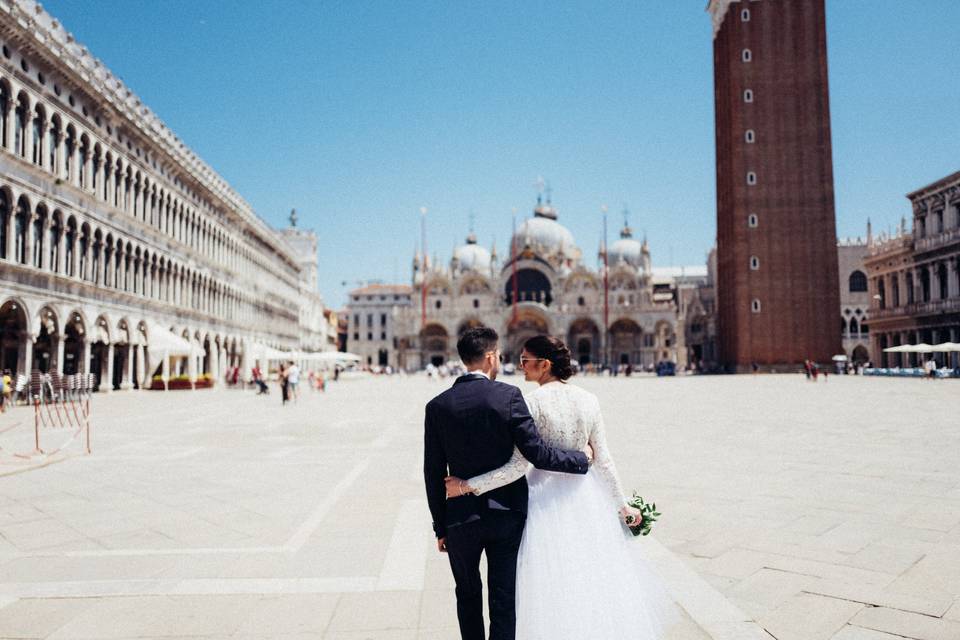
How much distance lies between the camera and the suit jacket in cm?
319

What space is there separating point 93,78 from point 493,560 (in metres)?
30.1

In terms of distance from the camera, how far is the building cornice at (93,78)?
22.3 m

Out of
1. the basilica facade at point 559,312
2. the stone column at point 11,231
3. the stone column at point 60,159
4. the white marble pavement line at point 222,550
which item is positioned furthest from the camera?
the basilica facade at point 559,312

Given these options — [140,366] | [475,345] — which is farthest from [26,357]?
[475,345]

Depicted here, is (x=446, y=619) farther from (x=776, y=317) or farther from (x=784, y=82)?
(x=784, y=82)

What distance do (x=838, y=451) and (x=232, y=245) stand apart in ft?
148

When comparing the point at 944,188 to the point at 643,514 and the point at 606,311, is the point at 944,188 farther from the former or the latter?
the point at 643,514

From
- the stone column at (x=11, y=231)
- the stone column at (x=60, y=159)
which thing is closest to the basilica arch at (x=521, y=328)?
the stone column at (x=60, y=159)

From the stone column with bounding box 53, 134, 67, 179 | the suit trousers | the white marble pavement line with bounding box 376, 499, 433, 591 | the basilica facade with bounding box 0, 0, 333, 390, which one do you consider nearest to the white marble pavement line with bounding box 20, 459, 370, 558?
the white marble pavement line with bounding box 376, 499, 433, 591

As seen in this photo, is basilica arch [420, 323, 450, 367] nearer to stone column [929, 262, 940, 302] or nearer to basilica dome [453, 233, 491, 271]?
basilica dome [453, 233, 491, 271]

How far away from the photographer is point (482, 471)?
3.25 meters

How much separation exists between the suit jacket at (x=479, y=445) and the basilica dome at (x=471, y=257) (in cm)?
9709

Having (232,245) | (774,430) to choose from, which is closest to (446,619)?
(774,430)

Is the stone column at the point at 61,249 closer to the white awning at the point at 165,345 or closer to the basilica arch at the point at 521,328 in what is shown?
the white awning at the point at 165,345
